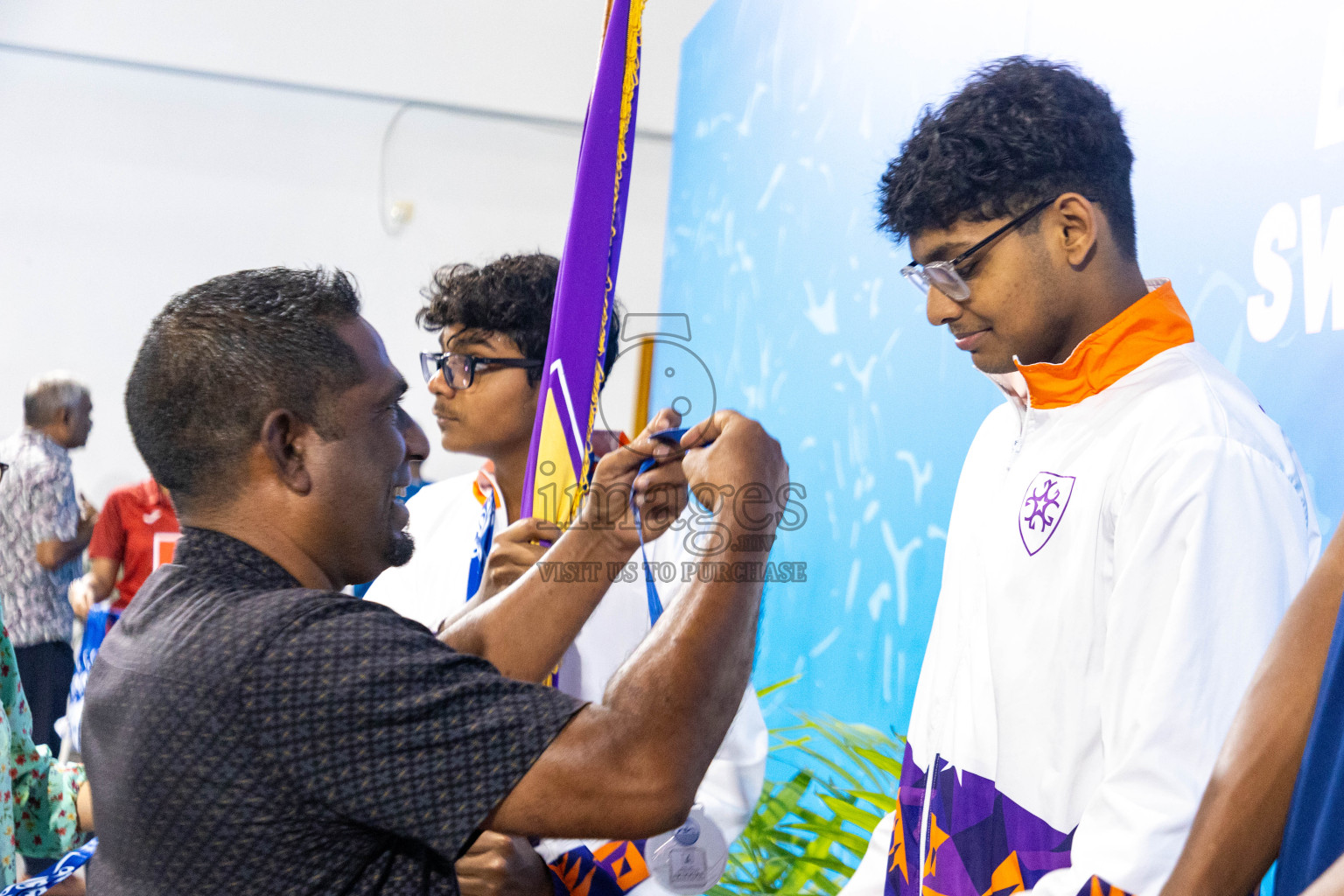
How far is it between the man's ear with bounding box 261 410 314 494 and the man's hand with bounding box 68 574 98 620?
419 centimetres

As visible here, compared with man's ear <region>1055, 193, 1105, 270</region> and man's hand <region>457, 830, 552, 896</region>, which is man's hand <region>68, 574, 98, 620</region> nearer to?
man's hand <region>457, 830, 552, 896</region>

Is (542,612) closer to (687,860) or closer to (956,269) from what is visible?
(687,860)

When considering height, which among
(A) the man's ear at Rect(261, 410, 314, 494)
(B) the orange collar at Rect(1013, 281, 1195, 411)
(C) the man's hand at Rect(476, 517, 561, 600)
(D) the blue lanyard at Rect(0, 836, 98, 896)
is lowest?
(D) the blue lanyard at Rect(0, 836, 98, 896)

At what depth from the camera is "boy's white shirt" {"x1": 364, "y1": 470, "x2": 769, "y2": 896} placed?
1.72 meters

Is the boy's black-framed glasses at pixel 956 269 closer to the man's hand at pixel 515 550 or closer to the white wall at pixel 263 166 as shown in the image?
the man's hand at pixel 515 550

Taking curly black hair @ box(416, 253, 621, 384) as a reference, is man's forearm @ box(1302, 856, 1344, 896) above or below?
below

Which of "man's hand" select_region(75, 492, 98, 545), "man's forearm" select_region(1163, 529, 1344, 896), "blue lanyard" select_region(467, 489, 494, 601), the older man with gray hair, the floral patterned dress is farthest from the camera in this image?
"man's hand" select_region(75, 492, 98, 545)

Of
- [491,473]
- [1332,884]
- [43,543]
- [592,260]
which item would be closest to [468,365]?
[491,473]

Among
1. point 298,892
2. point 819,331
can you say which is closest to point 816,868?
point 819,331

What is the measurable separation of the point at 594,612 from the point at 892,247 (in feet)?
5.42

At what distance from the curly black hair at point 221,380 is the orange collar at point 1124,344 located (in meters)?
0.88

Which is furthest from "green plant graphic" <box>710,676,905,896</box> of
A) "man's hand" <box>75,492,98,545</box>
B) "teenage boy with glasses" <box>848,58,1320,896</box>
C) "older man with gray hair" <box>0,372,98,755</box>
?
"man's hand" <box>75,492,98,545</box>

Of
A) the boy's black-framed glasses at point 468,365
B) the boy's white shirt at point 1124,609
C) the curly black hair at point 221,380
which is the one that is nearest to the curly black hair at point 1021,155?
the boy's white shirt at point 1124,609

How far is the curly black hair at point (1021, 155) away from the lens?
1.45m
